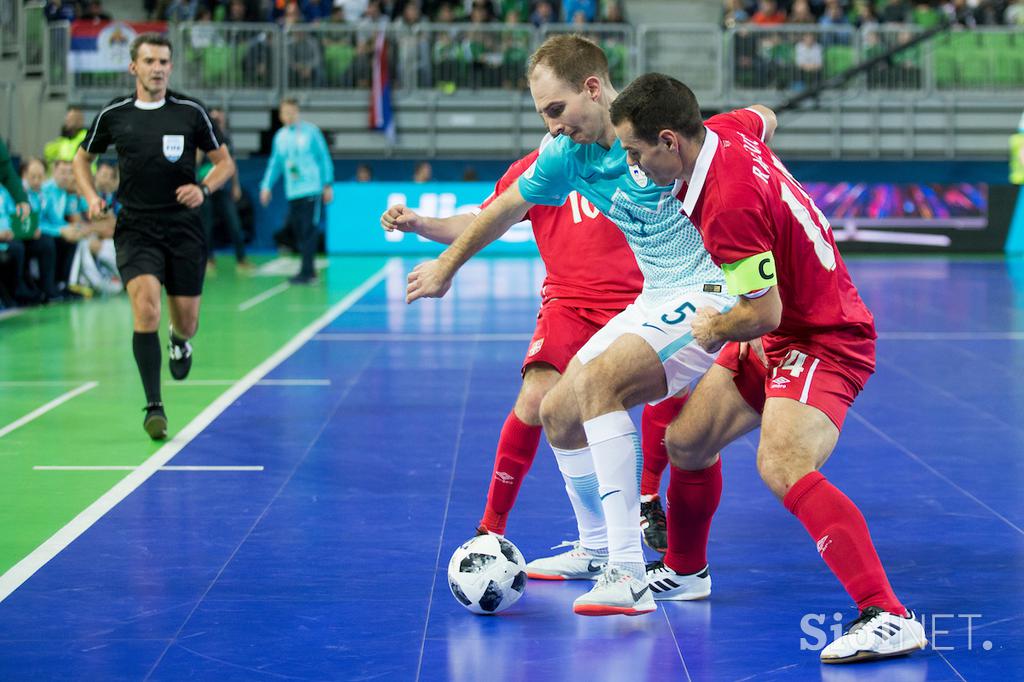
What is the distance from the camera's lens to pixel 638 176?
4.94 meters

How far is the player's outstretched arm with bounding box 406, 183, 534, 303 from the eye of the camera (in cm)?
509

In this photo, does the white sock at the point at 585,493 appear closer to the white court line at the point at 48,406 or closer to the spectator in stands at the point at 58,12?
the white court line at the point at 48,406

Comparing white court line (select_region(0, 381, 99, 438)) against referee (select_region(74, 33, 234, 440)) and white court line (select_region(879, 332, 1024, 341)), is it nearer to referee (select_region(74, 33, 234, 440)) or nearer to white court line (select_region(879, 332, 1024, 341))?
referee (select_region(74, 33, 234, 440))

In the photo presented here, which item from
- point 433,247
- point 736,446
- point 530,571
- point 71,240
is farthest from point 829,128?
point 530,571

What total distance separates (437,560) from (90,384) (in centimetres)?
526

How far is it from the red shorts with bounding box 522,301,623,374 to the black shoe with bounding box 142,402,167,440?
10.1 feet

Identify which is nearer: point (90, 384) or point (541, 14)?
point (90, 384)

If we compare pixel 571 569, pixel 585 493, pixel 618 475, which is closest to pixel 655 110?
pixel 618 475

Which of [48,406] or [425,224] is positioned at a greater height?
[425,224]

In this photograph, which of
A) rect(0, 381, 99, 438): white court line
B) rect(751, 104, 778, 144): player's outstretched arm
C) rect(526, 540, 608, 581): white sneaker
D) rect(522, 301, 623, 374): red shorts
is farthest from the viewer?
rect(0, 381, 99, 438): white court line

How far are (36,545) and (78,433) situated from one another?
257 centimetres

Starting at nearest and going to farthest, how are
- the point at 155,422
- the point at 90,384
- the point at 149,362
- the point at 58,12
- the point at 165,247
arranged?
1. the point at 155,422
2. the point at 149,362
3. the point at 165,247
4. the point at 90,384
5. the point at 58,12

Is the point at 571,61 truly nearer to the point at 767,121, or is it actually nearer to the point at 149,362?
the point at 767,121

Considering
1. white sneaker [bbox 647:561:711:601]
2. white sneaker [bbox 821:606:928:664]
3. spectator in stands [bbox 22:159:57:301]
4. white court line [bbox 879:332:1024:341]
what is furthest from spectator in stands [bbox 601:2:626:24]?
white sneaker [bbox 821:606:928:664]
